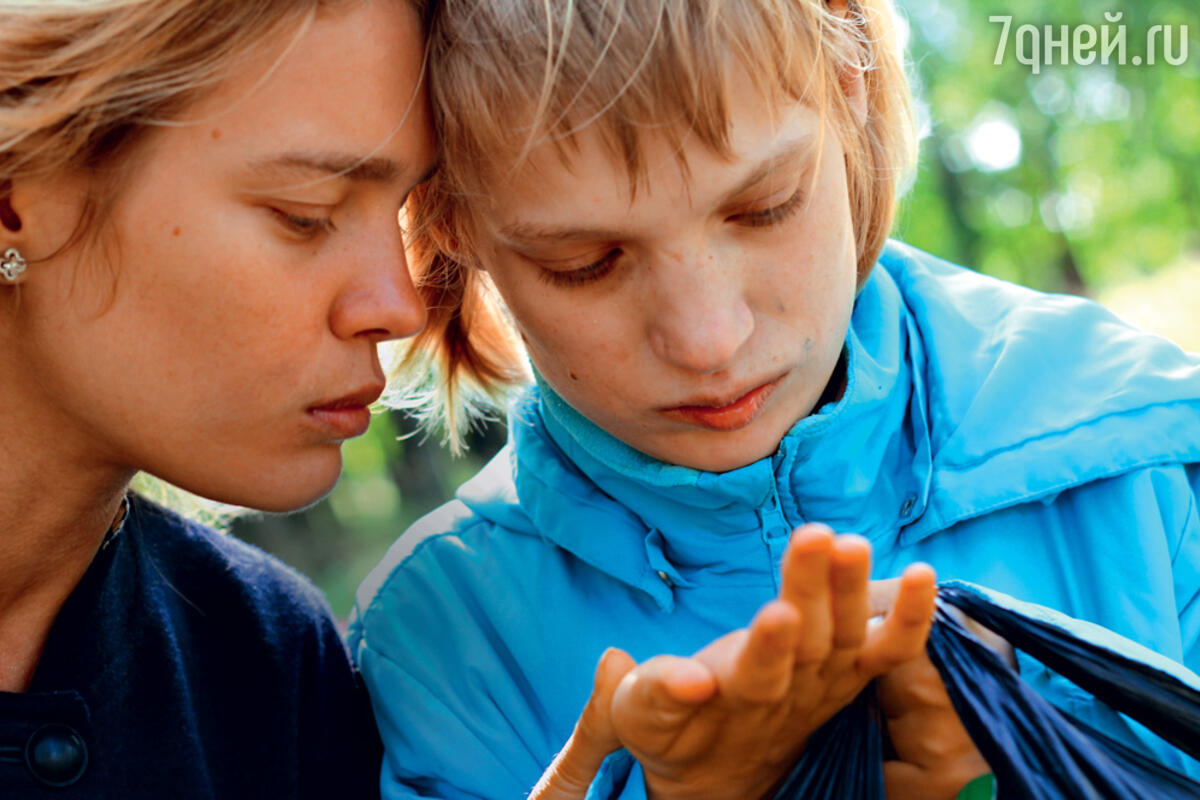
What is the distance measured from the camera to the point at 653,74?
5.52ft

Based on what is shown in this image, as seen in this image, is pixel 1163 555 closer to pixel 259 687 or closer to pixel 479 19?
pixel 479 19

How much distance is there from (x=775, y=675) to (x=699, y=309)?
592 mm

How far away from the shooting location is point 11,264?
1.80m

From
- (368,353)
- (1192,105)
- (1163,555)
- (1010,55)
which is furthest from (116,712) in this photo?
(1192,105)

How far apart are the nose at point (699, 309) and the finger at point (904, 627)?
1.56ft

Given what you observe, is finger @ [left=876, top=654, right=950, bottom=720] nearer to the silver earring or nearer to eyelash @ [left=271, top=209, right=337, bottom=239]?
eyelash @ [left=271, top=209, right=337, bottom=239]

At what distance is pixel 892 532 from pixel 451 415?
1.04 metres

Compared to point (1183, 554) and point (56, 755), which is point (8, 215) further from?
point (1183, 554)

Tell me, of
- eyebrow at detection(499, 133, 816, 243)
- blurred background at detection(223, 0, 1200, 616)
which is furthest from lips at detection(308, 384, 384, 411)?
blurred background at detection(223, 0, 1200, 616)

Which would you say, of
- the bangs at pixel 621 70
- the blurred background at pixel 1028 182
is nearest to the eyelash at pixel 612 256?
the bangs at pixel 621 70

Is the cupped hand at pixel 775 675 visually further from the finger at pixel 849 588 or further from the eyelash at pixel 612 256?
the eyelash at pixel 612 256

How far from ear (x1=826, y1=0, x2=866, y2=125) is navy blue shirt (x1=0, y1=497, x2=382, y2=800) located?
1386 mm

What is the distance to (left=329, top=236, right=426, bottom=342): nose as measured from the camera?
1.84m

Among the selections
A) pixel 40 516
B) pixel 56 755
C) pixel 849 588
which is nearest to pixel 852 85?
pixel 849 588
